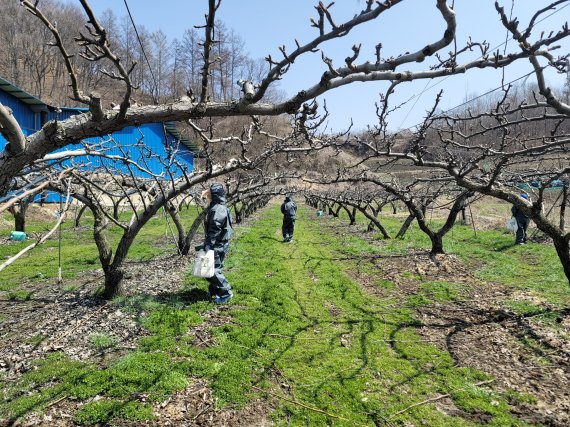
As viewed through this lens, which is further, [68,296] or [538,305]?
[68,296]

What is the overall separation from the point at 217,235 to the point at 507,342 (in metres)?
5.10

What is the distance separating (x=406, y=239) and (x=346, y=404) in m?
12.8

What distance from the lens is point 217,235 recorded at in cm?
736

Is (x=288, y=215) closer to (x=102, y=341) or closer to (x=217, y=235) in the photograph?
(x=217, y=235)

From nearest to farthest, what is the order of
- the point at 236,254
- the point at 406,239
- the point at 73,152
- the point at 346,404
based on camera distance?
1. the point at 73,152
2. the point at 346,404
3. the point at 236,254
4. the point at 406,239

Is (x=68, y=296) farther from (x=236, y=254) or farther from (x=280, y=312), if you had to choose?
(x=236, y=254)

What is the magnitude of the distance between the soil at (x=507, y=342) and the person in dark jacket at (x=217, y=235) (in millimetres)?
3567

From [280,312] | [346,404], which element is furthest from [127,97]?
[280,312]

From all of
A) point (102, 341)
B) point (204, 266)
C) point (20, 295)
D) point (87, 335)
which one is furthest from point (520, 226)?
point (20, 295)

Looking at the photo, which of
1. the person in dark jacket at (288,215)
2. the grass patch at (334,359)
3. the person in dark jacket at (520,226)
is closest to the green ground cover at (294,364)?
the grass patch at (334,359)

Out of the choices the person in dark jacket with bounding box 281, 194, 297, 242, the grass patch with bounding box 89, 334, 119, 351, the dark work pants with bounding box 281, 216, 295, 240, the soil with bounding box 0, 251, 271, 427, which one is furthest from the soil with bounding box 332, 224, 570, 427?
the dark work pants with bounding box 281, 216, 295, 240

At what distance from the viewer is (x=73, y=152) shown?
159 inches

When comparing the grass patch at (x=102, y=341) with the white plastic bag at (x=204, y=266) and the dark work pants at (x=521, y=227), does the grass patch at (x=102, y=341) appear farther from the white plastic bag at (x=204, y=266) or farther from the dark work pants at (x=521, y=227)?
the dark work pants at (x=521, y=227)

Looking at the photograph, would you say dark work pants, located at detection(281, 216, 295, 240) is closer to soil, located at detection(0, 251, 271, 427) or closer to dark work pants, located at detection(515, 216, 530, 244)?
soil, located at detection(0, 251, 271, 427)
